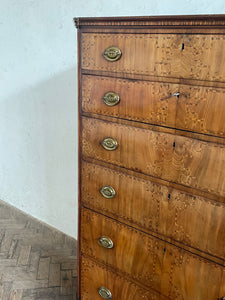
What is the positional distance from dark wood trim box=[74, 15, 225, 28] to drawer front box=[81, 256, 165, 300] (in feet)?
3.95

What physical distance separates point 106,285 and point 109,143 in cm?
83

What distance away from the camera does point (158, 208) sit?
1308 millimetres


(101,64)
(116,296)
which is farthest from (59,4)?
(116,296)

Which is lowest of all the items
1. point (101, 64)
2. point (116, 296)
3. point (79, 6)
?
point (116, 296)

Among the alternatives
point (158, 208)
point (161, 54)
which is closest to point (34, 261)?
point (158, 208)

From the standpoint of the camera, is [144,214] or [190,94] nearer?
[190,94]

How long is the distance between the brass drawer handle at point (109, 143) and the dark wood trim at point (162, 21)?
18.5 inches

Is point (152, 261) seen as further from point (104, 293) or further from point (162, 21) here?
point (162, 21)

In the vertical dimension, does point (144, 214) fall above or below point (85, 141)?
below

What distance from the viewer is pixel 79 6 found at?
6.38 ft

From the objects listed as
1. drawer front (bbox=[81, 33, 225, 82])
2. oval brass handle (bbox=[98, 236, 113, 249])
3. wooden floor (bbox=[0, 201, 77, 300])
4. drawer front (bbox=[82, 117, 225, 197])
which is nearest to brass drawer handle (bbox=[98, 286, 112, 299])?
oval brass handle (bbox=[98, 236, 113, 249])

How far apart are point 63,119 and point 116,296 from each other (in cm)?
130

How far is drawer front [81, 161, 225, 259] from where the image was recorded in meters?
1.19

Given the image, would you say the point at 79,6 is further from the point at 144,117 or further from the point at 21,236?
the point at 21,236
